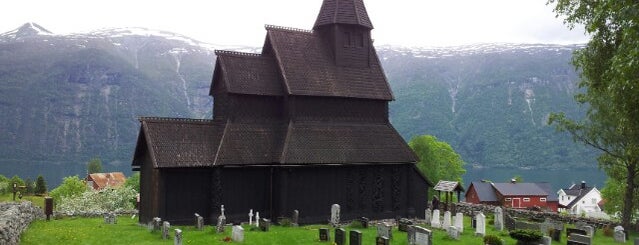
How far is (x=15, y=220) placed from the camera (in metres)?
24.5

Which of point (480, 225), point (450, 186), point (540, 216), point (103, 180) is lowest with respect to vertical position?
point (103, 180)

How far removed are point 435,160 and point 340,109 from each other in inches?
1171

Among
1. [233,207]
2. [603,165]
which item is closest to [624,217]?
[603,165]

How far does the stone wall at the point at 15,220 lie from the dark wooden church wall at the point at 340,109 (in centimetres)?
1426

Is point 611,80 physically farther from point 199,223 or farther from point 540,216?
point 540,216

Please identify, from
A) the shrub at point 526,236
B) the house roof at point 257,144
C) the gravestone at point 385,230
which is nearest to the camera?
the shrub at point 526,236

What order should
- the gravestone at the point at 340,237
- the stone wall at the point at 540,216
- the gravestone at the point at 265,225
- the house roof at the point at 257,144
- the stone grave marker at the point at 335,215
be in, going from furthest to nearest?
the stone wall at the point at 540,216 → the stone grave marker at the point at 335,215 → the house roof at the point at 257,144 → the gravestone at the point at 265,225 → the gravestone at the point at 340,237

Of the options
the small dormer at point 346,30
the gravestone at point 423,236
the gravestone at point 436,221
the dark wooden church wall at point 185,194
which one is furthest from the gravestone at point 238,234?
the small dormer at point 346,30

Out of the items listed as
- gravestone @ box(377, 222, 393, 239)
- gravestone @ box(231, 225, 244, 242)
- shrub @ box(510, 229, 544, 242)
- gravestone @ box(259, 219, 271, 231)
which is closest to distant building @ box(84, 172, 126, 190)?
gravestone @ box(259, 219, 271, 231)

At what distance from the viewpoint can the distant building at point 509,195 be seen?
65.8 metres

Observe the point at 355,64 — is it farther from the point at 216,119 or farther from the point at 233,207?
the point at 233,207

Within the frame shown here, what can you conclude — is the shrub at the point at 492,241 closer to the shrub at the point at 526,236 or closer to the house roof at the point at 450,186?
the shrub at the point at 526,236

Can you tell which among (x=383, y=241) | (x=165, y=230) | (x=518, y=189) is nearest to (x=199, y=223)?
(x=165, y=230)

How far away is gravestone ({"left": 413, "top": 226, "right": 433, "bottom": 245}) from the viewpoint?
22.8m
